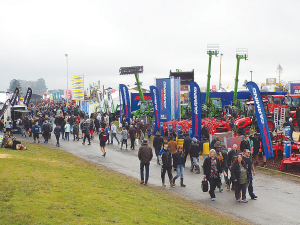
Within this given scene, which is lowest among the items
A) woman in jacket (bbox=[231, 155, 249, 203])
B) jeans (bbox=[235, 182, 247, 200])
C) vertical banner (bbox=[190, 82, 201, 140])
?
jeans (bbox=[235, 182, 247, 200])

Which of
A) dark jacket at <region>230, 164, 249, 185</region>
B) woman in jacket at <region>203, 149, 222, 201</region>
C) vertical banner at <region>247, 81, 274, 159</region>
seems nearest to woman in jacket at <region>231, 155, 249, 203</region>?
dark jacket at <region>230, 164, 249, 185</region>

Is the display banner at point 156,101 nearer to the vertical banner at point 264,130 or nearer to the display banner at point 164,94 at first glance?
the display banner at point 164,94

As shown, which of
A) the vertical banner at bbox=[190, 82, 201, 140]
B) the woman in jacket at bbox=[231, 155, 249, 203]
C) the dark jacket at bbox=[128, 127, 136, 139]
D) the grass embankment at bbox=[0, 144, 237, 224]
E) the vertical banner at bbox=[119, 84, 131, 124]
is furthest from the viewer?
the vertical banner at bbox=[119, 84, 131, 124]

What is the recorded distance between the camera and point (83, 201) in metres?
7.88

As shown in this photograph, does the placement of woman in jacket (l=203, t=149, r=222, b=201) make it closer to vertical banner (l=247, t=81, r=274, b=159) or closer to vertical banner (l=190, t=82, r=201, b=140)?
vertical banner (l=247, t=81, r=274, b=159)

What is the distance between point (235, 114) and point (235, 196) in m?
20.9

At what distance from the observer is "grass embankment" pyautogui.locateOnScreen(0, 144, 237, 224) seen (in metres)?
6.52

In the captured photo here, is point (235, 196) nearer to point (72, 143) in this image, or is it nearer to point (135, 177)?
point (135, 177)

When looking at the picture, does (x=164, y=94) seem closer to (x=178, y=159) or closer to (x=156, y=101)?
(x=156, y=101)

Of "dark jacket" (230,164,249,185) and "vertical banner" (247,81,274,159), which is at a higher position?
"vertical banner" (247,81,274,159)

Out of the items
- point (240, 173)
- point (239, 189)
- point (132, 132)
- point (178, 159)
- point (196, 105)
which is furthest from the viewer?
point (132, 132)

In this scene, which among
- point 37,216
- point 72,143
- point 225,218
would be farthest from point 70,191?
point 72,143

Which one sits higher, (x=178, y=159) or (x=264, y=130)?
(x=264, y=130)

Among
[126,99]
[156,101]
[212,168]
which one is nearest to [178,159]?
[212,168]
